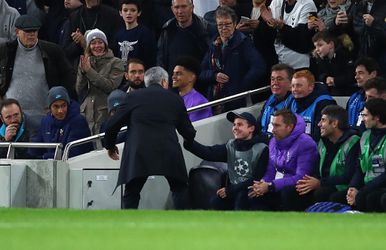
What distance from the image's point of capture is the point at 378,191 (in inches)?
663

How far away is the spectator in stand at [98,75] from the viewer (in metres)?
21.2

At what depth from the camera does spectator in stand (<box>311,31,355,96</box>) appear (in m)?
19.5

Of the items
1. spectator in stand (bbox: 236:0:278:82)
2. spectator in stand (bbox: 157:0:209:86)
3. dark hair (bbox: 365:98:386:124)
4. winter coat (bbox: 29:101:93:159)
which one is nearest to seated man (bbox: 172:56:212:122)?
spectator in stand (bbox: 157:0:209:86)

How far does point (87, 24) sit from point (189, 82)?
9.50 ft

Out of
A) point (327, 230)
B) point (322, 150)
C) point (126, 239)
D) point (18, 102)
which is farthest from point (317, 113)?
point (126, 239)

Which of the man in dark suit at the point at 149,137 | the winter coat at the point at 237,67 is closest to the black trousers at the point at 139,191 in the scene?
the man in dark suit at the point at 149,137

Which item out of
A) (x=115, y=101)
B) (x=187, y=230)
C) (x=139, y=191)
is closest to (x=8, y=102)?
(x=115, y=101)

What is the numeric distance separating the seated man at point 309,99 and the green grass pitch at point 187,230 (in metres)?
3.80

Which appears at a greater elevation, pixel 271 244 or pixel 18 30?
pixel 18 30

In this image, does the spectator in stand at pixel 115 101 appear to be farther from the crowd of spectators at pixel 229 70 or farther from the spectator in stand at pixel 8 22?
the spectator in stand at pixel 8 22

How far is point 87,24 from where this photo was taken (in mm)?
22609

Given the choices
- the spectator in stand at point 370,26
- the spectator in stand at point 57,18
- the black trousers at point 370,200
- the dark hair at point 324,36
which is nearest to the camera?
the black trousers at point 370,200

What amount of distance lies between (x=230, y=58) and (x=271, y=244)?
31.0ft

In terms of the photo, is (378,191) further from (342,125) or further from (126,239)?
(126,239)
